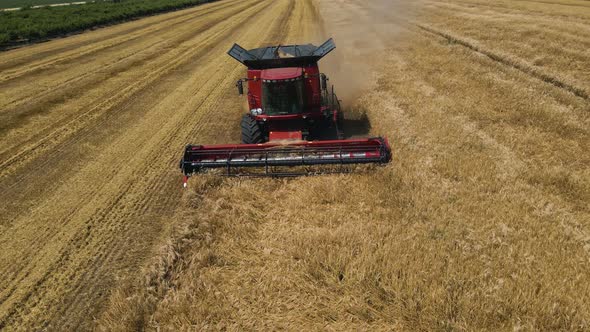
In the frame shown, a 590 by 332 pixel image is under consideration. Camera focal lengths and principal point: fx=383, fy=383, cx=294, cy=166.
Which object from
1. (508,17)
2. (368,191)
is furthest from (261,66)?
(508,17)

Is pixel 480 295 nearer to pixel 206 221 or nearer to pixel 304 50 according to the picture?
pixel 206 221

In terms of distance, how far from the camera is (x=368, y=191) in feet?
22.2

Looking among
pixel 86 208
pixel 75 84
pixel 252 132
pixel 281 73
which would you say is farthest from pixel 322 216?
pixel 75 84

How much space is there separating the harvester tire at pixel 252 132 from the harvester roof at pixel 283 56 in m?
1.26

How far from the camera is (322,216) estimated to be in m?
6.18

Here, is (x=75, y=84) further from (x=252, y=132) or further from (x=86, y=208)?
(x=252, y=132)

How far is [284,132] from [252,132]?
729 mm

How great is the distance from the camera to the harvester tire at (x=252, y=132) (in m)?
8.68

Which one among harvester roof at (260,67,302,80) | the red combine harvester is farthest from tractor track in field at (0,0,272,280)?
harvester roof at (260,67,302,80)

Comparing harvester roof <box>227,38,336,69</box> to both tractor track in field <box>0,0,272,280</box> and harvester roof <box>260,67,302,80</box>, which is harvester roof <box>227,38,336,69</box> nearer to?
harvester roof <box>260,67,302,80</box>

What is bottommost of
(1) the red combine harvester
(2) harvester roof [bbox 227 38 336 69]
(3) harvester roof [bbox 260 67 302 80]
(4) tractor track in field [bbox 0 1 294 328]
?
(4) tractor track in field [bbox 0 1 294 328]

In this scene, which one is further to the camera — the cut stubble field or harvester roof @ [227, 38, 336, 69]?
harvester roof @ [227, 38, 336, 69]

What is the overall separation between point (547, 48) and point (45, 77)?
69.2 feet

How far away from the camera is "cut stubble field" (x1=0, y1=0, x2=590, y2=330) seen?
449 cm
